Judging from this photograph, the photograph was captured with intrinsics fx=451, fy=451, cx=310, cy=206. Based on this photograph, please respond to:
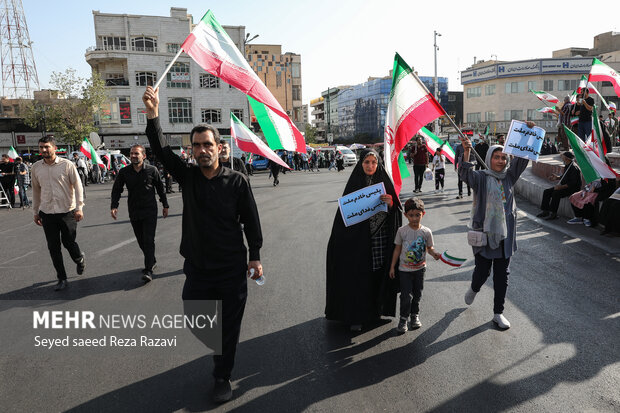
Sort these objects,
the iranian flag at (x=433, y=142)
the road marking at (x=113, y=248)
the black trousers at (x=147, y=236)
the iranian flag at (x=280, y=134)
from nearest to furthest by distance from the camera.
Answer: the iranian flag at (x=280, y=134), the black trousers at (x=147, y=236), the road marking at (x=113, y=248), the iranian flag at (x=433, y=142)

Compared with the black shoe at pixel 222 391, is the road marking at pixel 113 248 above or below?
above

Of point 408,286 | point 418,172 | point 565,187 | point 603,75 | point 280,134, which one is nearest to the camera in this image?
point 408,286

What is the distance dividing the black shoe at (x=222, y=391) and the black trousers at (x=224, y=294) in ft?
0.12

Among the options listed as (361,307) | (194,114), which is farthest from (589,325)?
(194,114)

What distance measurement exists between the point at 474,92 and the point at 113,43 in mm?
52861

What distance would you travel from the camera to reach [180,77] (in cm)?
4928

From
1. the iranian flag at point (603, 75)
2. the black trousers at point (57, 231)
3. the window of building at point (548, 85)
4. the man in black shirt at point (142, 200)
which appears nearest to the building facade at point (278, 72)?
the window of building at point (548, 85)

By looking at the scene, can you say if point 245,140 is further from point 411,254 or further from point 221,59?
point 411,254

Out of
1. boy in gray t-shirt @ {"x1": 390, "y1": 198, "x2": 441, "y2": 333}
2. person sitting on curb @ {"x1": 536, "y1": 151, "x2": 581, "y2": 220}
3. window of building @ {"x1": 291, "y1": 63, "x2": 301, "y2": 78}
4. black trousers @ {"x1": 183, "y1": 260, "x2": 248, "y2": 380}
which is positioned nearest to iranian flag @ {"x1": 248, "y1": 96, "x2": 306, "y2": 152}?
boy in gray t-shirt @ {"x1": 390, "y1": 198, "x2": 441, "y2": 333}

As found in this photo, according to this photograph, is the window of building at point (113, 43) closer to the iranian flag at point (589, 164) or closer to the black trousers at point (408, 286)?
the iranian flag at point (589, 164)

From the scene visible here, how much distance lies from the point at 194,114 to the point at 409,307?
48.6 meters

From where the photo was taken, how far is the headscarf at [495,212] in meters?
4.46

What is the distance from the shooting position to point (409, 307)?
4375 millimetres

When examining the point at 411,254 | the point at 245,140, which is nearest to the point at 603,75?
the point at 245,140
